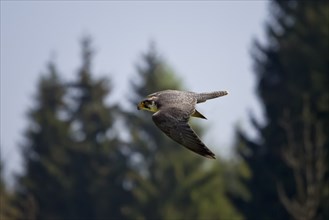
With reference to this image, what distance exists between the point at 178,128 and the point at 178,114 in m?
0.28

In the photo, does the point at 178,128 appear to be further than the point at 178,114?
No

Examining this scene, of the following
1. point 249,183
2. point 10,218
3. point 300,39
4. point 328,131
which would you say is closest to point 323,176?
point 328,131

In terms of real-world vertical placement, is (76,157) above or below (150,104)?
below

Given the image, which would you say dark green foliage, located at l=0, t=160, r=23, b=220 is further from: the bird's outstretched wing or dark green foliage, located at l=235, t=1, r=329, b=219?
the bird's outstretched wing

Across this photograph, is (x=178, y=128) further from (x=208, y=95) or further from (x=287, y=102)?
(x=287, y=102)

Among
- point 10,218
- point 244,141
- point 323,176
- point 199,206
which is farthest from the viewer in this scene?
point 199,206

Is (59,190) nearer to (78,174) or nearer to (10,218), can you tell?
(78,174)

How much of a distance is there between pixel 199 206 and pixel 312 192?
1386cm

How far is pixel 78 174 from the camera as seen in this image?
41125 mm

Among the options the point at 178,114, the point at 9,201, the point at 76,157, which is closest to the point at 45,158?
the point at 76,157

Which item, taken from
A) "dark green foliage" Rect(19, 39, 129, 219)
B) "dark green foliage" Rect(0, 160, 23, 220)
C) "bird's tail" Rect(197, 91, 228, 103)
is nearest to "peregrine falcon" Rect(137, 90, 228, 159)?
"bird's tail" Rect(197, 91, 228, 103)

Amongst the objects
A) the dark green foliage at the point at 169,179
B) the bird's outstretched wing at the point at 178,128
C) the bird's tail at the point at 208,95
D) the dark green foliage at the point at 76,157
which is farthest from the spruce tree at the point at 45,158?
the bird's outstretched wing at the point at 178,128

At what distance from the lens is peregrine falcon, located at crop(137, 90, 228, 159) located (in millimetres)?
11711

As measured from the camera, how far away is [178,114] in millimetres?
12211
